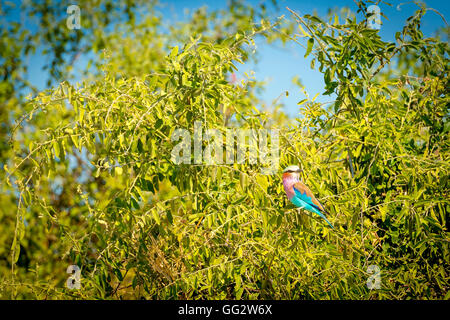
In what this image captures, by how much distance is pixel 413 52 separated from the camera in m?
2.18

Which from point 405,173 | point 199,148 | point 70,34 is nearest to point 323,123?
point 405,173

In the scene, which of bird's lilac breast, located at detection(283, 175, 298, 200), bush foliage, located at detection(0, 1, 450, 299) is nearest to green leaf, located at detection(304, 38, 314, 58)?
bush foliage, located at detection(0, 1, 450, 299)

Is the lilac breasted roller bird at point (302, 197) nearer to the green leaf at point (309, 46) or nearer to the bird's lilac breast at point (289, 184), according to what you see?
the bird's lilac breast at point (289, 184)

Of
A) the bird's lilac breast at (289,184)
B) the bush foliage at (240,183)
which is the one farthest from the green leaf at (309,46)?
the bird's lilac breast at (289,184)

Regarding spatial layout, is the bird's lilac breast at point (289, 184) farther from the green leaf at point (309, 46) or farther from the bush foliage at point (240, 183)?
the green leaf at point (309, 46)

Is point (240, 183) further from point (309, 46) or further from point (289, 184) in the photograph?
point (309, 46)

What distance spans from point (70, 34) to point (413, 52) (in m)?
3.11

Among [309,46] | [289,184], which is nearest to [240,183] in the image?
[289,184]

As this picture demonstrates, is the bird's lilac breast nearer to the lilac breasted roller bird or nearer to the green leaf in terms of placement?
the lilac breasted roller bird

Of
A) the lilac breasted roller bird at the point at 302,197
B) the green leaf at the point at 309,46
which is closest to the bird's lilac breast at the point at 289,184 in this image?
the lilac breasted roller bird at the point at 302,197

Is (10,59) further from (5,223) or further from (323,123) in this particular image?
(323,123)

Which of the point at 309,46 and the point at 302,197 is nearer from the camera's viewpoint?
the point at 302,197

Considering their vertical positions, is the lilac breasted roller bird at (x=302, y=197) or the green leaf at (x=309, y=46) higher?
the green leaf at (x=309, y=46)

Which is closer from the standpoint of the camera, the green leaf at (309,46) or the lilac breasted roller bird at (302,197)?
the lilac breasted roller bird at (302,197)
